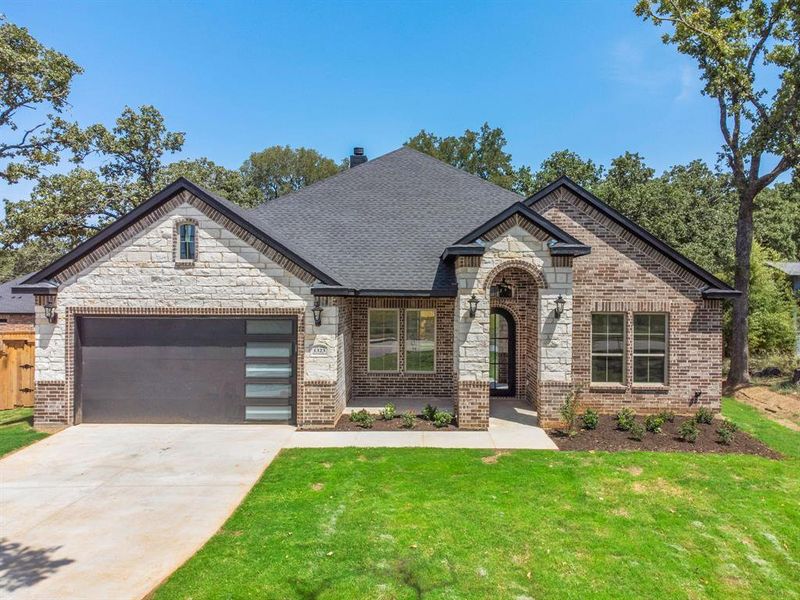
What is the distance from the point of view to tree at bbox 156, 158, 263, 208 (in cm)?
2959

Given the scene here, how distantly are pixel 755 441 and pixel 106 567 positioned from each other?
1147 cm

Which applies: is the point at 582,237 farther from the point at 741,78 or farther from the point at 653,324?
the point at 741,78

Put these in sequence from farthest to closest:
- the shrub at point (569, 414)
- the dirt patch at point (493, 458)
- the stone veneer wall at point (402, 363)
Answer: the stone veneer wall at point (402, 363) → the shrub at point (569, 414) → the dirt patch at point (493, 458)

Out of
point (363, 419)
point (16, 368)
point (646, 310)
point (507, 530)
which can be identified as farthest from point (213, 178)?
point (507, 530)

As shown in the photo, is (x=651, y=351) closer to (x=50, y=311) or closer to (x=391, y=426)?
(x=391, y=426)

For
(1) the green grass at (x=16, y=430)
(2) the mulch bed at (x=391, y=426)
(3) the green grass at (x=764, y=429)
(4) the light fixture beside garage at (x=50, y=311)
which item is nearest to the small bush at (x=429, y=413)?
(2) the mulch bed at (x=391, y=426)

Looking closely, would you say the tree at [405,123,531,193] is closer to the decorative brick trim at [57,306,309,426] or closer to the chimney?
the chimney

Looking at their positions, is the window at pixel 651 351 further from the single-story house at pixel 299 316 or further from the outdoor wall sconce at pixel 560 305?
the outdoor wall sconce at pixel 560 305

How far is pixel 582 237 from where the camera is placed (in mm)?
11352

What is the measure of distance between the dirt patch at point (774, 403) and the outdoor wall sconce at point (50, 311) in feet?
56.7

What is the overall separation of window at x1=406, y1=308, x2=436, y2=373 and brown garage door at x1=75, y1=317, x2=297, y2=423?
3688mm

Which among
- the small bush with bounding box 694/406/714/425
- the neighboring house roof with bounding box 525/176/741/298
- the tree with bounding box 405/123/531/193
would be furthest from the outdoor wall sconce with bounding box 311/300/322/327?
the tree with bounding box 405/123/531/193

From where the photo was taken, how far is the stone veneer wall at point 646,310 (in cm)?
1101

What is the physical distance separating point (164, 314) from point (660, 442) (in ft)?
35.8
